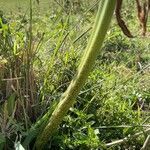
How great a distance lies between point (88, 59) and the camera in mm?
1296

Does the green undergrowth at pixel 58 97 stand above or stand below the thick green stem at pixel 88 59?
below

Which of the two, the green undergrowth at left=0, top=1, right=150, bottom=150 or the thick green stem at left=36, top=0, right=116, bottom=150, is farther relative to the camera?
the green undergrowth at left=0, top=1, right=150, bottom=150

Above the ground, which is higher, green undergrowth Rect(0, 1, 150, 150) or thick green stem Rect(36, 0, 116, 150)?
thick green stem Rect(36, 0, 116, 150)

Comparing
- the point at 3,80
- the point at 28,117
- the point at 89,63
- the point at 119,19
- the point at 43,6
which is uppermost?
the point at 119,19

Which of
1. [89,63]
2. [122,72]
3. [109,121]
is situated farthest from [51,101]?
[122,72]

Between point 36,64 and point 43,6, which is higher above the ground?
point 36,64

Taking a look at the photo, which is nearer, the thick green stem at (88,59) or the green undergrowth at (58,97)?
the thick green stem at (88,59)

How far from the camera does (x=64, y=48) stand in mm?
2123

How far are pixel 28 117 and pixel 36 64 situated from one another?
0.39 meters

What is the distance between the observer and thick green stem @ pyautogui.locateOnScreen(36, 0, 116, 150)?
1203 millimetres

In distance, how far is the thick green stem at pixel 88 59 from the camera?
→ 3.95ft

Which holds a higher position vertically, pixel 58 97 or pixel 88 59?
pixel 88 59

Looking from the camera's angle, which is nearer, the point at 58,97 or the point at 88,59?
the point at 88,59

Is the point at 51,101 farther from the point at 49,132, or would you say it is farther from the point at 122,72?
the point at 122,72
